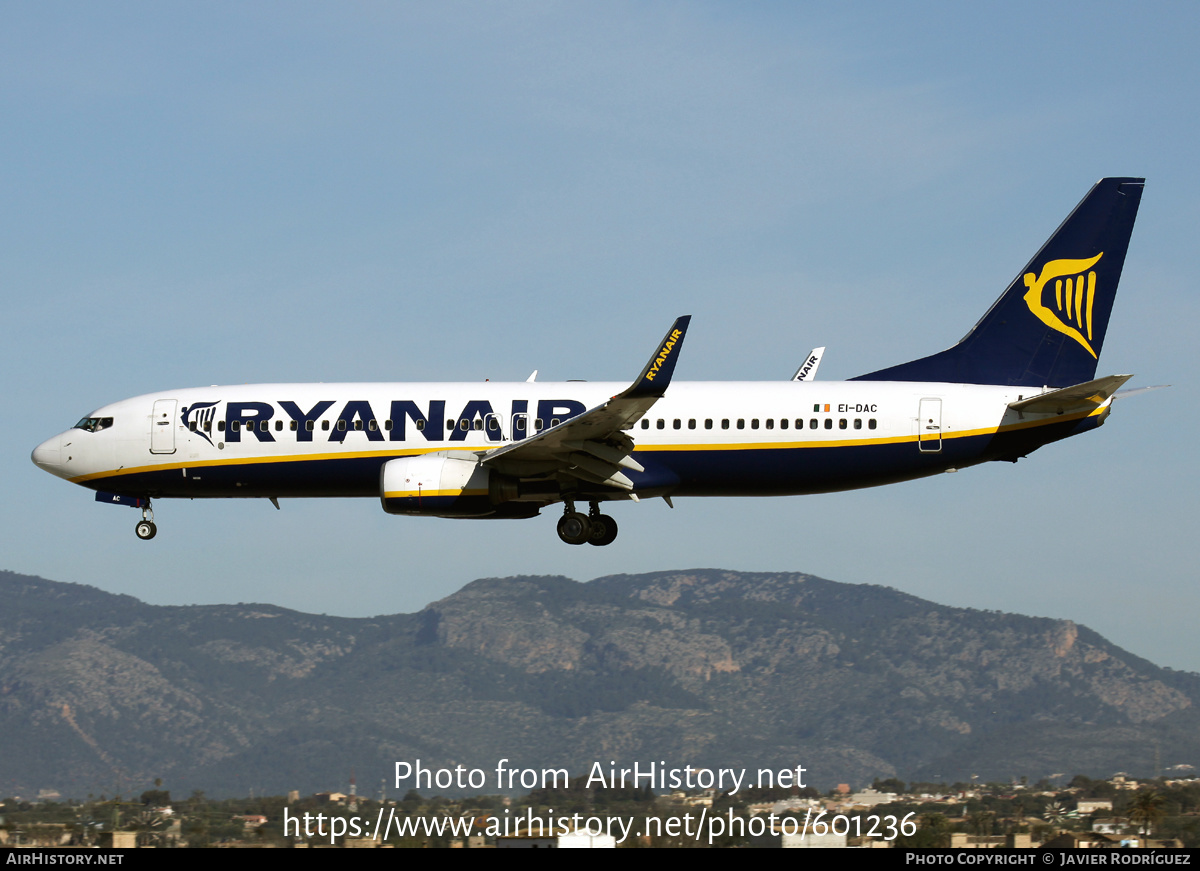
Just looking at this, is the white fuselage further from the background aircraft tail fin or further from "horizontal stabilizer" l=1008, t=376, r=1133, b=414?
the background aircraft tail fin

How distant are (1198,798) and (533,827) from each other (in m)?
25.5

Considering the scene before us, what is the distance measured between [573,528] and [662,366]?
8001 mm

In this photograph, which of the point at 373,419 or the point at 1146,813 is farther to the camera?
the point at 1146,813

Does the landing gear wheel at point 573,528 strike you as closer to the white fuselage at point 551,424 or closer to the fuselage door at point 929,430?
the white fuselage at point 551,424

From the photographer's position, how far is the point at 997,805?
184 ft

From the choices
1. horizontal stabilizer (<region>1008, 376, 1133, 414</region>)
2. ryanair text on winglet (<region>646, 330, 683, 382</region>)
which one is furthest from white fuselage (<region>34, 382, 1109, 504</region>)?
ryanair text on winglet (<region>646, 330, 683, 382</region>)

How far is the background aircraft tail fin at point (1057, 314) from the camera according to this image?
138 ft

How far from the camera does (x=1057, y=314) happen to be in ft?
139

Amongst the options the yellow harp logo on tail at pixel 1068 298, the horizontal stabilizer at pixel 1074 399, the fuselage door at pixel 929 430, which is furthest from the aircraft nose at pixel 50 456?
the yellow harp logo on tail at pixel 1068 298

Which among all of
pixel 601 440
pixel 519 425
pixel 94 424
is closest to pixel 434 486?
pixel 519 425

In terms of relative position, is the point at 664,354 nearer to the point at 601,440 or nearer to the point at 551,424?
the point at 601,440

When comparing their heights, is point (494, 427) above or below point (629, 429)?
above
